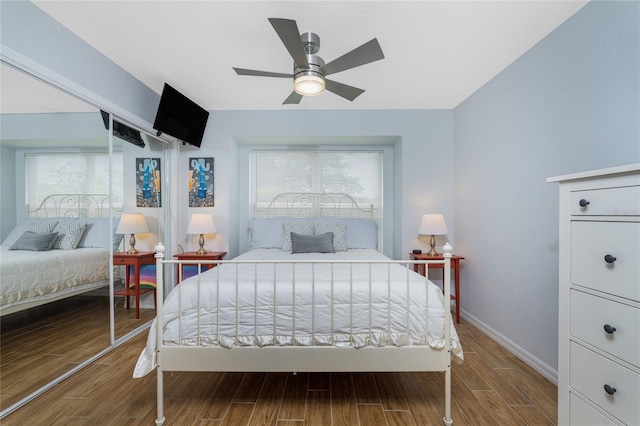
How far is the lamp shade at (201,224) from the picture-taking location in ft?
10.5

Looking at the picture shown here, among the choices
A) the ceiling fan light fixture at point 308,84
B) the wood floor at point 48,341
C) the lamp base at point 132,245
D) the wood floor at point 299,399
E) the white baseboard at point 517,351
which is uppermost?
the ceiling fan light fixture at point 308,84

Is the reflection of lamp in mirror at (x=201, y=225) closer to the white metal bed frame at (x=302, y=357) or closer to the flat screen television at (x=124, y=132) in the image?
the flat screen television at (x=124, y=132)

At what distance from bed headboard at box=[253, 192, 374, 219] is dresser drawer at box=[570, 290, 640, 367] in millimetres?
2808

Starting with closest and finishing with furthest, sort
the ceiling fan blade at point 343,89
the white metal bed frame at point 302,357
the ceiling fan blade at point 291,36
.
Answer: the ceiling fan blade at point 291,36, the white metal bed frame at point 302,357, the ceiling fan blade at point 343,89

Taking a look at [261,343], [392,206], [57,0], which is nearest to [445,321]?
[261,343]

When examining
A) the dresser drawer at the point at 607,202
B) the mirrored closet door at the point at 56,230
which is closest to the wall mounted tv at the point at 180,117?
the mirrored closet door at the point at 56,230

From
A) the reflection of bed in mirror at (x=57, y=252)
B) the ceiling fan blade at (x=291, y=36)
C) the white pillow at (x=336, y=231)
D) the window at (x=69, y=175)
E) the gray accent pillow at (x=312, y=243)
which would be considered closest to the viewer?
the ceiling fan blade at (x=291, y=36)

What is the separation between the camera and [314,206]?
156 inches

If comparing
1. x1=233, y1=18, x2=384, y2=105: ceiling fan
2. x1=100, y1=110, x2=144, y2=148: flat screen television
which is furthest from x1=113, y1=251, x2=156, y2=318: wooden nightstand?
x1=233, y1=18, x2=384, y2=105: ceiling fan

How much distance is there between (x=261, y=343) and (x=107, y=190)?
6.22 feet

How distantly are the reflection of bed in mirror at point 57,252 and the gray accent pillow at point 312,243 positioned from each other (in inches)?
67.8

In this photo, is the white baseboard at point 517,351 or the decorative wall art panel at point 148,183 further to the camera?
the decorative wall art panel at point 148,183

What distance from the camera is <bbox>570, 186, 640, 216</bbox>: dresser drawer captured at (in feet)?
3.38

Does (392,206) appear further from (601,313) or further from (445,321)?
(601,313)
